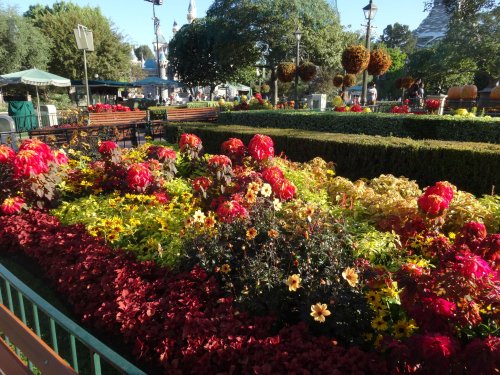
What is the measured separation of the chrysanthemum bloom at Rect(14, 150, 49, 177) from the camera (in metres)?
4.56

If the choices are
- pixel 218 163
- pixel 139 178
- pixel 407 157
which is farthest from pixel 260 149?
pixel 407 157

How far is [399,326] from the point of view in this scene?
84.4 inches

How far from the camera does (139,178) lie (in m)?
4.58

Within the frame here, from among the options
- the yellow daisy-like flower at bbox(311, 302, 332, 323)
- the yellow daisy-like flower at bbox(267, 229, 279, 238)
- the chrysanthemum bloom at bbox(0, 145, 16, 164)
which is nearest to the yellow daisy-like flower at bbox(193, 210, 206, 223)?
the yellow daisy-like flower at bbox(267, 229, 279, 238)

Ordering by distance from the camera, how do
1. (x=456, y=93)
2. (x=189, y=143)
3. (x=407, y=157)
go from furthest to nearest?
(x=456, y=93) < (x=407, y=157) < (x=189, y=143)

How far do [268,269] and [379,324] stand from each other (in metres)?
0.74

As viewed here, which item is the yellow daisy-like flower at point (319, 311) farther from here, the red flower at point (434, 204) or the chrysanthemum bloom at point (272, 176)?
the chrysanthemum bloom at point (272, 176)

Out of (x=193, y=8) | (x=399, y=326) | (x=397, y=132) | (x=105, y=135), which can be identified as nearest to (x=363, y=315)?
(x=399, y=326)

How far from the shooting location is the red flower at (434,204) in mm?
3061

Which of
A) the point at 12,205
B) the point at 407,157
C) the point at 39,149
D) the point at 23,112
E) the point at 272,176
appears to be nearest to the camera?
the point at 272,176

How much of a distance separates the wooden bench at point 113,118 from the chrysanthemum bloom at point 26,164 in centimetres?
919

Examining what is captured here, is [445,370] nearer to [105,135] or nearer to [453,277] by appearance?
[453,277]

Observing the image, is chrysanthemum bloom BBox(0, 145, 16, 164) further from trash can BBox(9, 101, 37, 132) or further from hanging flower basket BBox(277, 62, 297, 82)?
hanging flower basket BBox(277, 62, 297, 82)

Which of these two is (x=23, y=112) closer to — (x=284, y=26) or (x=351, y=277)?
(x=284, y=26)
